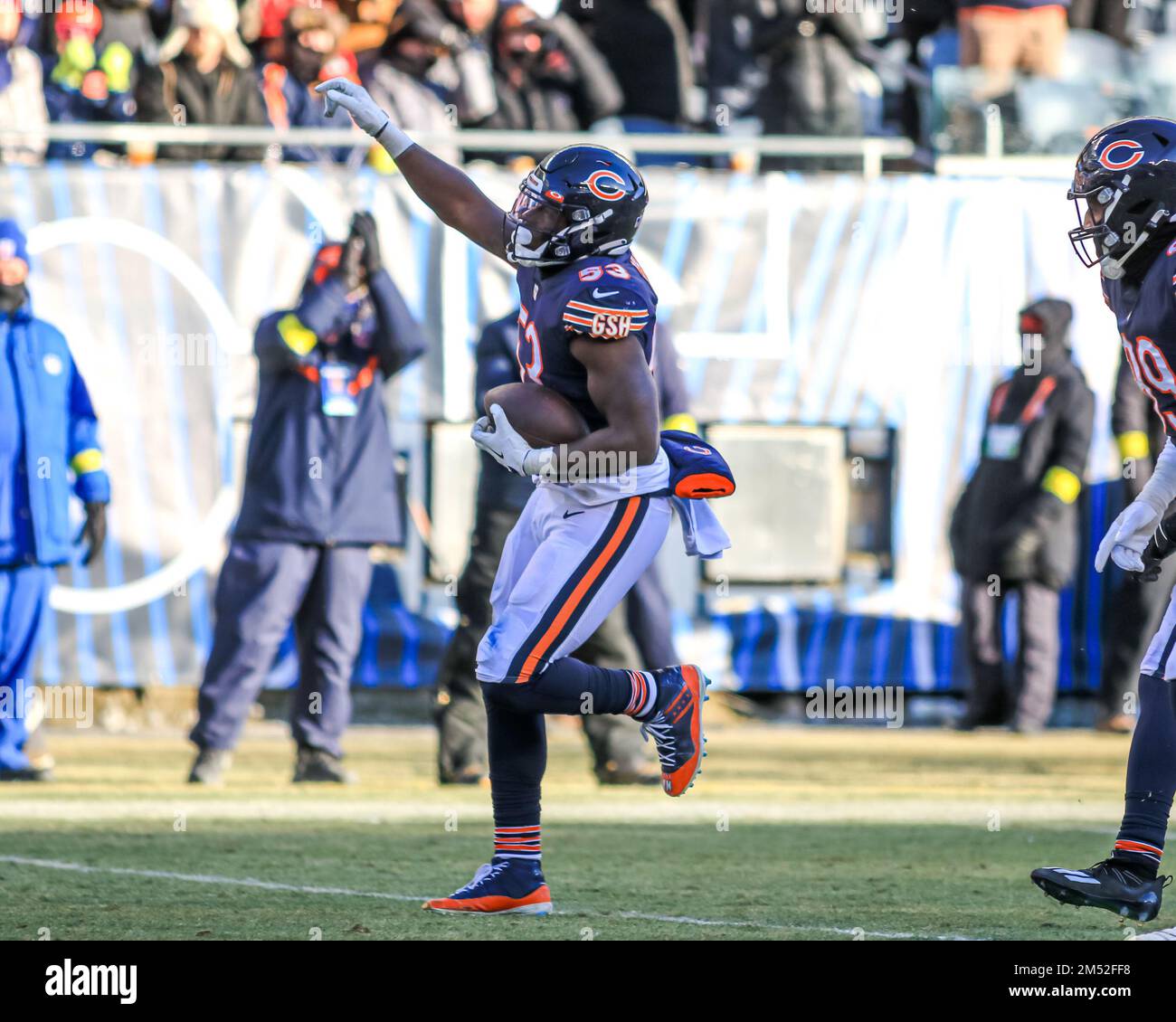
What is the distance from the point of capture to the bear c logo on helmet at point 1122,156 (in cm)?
583

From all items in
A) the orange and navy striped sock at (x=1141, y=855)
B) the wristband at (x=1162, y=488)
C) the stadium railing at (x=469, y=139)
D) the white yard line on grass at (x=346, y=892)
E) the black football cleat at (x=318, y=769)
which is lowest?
the black football cleat at (x=318, y=769)

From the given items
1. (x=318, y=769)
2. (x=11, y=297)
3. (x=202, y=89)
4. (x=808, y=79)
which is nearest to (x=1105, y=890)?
(x=318, y=769)

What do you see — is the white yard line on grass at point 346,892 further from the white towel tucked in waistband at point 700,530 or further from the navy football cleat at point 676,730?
the white towel tucked in waistband at point 700,530

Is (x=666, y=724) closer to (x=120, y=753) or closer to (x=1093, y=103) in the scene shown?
(x=120, y=753)

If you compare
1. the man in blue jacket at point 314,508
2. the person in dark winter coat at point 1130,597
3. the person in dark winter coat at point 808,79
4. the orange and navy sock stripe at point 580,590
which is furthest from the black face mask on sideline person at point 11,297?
the person in dark winter coat at point 1130,597

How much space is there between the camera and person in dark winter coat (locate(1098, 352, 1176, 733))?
1195 centimetres

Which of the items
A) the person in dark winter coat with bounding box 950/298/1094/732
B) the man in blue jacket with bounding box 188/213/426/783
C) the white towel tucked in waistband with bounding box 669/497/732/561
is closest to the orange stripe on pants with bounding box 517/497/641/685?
the white towel tucked in waistband with bounding box 669/497/732/561

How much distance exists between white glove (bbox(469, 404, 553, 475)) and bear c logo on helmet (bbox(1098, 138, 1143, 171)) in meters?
1.73

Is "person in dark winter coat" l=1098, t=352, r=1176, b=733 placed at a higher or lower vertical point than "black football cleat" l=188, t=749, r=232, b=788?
higher

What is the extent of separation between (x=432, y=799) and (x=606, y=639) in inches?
42.5

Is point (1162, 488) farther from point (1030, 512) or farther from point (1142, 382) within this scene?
point (1030, 512)

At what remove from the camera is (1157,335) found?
557 centimetres

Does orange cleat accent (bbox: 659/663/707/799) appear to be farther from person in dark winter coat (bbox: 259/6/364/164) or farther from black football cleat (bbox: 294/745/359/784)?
person in dark winter coat (bbox: 259/6/364/164)

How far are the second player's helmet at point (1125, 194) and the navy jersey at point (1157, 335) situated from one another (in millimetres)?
81
